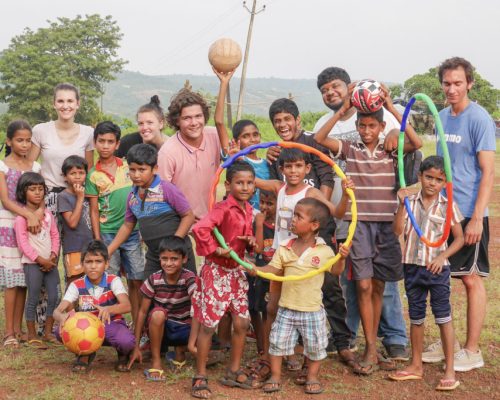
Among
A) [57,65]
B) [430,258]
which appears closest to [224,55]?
[430,258]

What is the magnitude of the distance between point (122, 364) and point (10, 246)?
1753mm

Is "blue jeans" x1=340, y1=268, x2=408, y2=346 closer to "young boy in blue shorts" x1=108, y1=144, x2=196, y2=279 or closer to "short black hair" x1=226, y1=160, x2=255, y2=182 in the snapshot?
"short black hair" x1=226, y1=160, x2=255, y2=182

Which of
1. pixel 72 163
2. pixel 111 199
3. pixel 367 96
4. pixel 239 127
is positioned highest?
pixel 367 96

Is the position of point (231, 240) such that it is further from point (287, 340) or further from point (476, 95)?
point (476, 95)

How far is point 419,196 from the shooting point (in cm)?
579

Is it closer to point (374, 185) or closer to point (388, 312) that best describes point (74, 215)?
point (374, 185)

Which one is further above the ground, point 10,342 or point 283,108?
point 283,108

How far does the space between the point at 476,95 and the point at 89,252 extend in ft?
202

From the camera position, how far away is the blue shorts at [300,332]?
215 inches

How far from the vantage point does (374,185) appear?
588cm

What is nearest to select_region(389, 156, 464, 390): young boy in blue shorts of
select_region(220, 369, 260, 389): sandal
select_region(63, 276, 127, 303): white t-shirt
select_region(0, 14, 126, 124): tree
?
select_region(220, 369, 260, 389): sandal

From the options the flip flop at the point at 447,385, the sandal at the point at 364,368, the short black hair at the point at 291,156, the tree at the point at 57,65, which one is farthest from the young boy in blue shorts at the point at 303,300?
the tree at the point at 57,65

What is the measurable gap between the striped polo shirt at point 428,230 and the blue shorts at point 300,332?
0.96 meters

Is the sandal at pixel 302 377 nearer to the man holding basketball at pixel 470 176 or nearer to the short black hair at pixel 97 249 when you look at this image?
the man holding basketball at pixel 470 176
